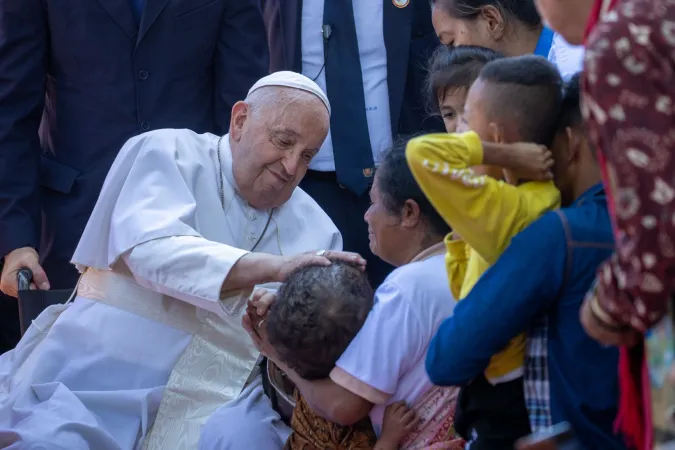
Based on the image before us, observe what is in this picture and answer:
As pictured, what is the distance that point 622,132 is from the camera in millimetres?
1931

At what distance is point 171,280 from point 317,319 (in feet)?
2.62

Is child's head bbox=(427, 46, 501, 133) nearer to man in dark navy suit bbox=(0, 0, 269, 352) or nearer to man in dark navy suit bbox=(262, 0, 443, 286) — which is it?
man in dark navy suit bbox=(262, 0, 443, 286)

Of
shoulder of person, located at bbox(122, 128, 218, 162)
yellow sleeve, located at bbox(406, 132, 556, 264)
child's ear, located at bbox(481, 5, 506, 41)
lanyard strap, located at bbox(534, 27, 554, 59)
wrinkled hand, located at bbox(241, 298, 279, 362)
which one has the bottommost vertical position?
wrinkled hand, located at bbox(241, 298, 279, 362)

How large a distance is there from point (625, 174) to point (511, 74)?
0.67 meters

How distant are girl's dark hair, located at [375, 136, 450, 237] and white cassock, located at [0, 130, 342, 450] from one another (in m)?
0.67

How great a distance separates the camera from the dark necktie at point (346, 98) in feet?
15.6

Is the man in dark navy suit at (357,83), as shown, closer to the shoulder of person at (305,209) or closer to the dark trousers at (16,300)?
the shoulder of person at (305,209)

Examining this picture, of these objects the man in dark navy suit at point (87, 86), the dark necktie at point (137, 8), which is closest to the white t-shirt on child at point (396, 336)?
the man in dark navy suit at point (87, 86)

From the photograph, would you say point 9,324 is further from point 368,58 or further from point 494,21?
point 494,21

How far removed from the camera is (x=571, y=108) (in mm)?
2570

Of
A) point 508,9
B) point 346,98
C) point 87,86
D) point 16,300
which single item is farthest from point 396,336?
point 16,300

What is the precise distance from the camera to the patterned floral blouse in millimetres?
1903

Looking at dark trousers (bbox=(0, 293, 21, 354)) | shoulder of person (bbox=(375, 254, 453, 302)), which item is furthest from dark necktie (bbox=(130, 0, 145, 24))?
shoulder of person (bbox=(375, 254, 453, 302))

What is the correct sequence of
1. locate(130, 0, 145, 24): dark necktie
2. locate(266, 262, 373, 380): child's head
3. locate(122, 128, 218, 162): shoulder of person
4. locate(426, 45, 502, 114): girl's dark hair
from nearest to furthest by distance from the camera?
locate(266, 262, 373, 380): child's head < locate(426, 45, 502, 114): girl's dark hair < locate(122, 128, 218, 162): shoulder of person < locate(130, 0, 145, 24): dark necktie
